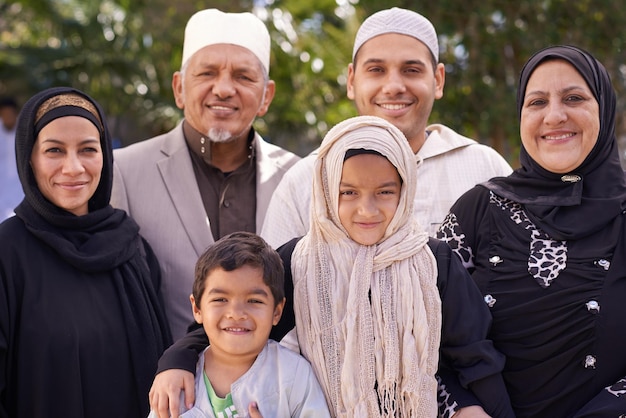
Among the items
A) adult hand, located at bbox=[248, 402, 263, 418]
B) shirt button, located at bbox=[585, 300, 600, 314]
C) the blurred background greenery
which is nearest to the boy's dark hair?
adult hand, located at bbox=[248, 402, 263, 418]

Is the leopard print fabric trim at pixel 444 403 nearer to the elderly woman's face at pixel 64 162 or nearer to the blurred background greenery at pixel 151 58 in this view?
the elderly woman's face at pixel 64 162

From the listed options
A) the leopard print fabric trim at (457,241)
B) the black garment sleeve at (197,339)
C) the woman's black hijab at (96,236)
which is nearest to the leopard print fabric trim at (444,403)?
the leopard print fabric trim at (457,241)

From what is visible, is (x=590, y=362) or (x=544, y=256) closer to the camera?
(x=590, y=362)

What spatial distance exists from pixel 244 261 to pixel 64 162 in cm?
101

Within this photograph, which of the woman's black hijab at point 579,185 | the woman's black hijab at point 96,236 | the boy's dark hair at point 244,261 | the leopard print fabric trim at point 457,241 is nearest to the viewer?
the boy's dark hair at point 244,261

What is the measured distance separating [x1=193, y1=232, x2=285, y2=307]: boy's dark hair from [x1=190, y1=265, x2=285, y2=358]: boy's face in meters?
0.02

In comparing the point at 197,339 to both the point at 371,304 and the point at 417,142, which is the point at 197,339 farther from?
the point at 417,142

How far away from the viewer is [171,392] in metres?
2.75

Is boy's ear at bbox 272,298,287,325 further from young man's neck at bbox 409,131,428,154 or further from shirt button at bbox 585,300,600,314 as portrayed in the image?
young man's neck at bbox 409,131,428,154

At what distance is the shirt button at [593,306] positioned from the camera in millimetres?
2807

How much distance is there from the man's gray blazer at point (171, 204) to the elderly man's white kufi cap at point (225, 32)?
0.53 metres

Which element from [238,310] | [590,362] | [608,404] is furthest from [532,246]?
[238,310]

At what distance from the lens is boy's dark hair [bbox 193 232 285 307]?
9.16 feet

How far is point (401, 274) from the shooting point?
108 inches
